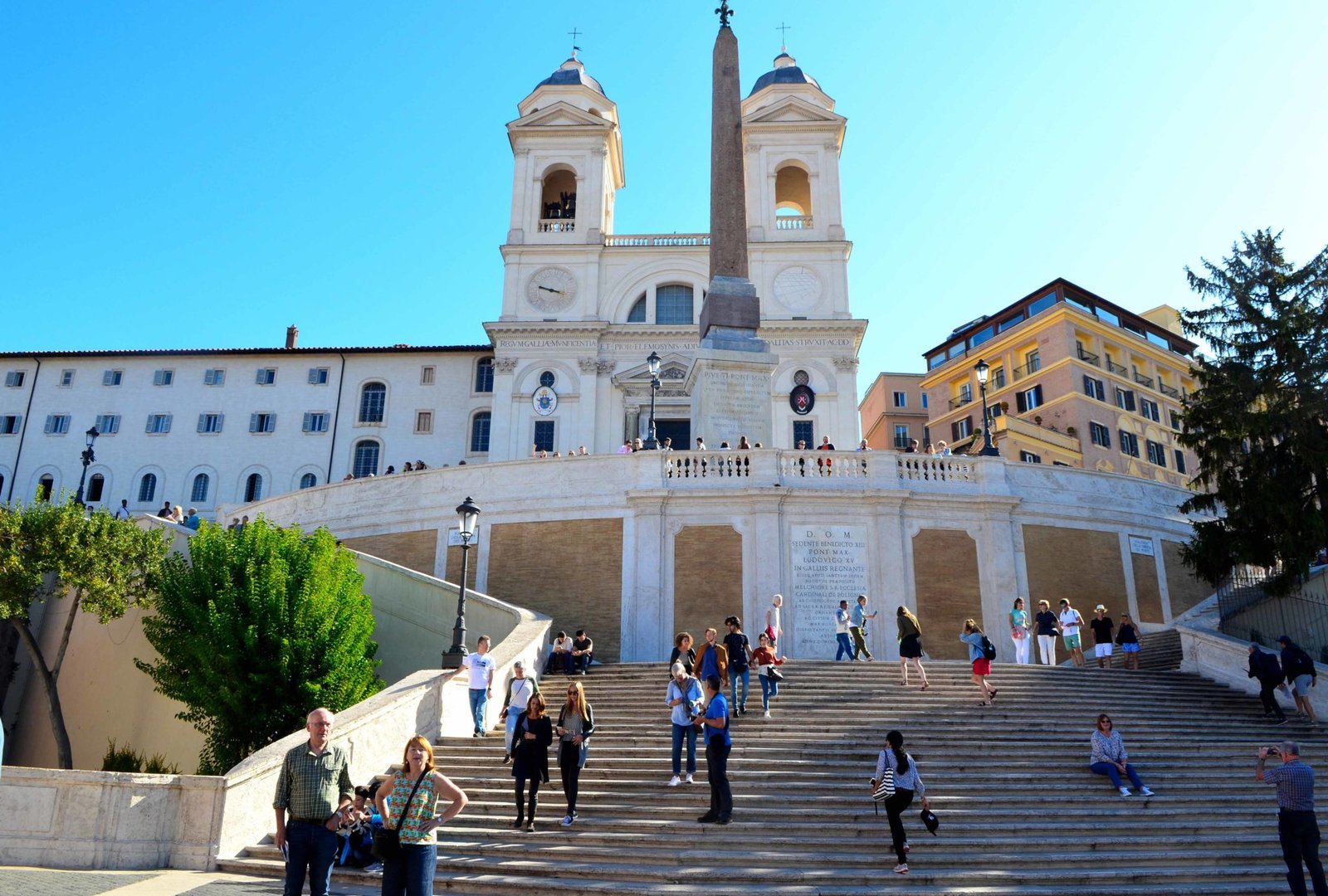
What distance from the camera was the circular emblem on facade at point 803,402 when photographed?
40.2m

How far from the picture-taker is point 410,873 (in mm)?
6332

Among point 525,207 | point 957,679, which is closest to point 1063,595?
point 957,679

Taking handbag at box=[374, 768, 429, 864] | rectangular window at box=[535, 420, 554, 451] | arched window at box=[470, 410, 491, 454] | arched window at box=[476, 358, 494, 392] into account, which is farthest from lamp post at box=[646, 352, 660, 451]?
arched window at box=[476, 358, 494, 392]

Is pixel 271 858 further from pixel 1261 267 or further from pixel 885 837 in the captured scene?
pixel 1261 267

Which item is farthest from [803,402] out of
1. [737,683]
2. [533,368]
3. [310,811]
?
[310,811]

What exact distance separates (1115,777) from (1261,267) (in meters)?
14.1

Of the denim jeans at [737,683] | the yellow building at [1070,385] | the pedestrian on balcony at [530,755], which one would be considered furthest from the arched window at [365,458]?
the pedestrian on balcony at [530,755]

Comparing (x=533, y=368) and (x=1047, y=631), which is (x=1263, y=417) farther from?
(x=533, y=368)

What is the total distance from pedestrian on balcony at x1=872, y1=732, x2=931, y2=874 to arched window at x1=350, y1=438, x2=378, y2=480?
123ft

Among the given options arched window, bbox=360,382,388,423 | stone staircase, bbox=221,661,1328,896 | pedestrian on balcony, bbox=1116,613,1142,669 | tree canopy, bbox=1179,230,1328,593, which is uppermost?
arched window, bbox=360,382,388,423

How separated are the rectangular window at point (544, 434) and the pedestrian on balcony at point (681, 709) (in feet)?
98.5

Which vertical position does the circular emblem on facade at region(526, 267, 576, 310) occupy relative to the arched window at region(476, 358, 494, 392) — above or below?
above

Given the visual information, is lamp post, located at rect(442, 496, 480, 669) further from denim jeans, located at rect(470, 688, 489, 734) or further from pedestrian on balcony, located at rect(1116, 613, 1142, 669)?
pedestrian on balcony, located at rect(1116, 613, 1142, 669)

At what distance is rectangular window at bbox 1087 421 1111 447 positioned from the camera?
51.0 metres
